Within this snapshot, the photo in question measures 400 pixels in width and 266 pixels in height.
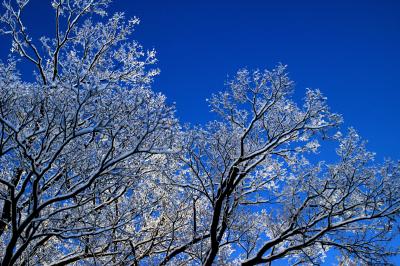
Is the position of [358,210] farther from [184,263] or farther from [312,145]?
[184,263]

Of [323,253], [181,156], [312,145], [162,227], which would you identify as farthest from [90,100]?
[323,253]

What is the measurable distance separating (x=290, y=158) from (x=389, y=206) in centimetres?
296

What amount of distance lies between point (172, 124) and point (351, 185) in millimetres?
5260

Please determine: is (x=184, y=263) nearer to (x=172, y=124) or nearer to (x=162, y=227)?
(x=162, y=227)

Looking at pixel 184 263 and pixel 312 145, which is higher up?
pixel 312 145

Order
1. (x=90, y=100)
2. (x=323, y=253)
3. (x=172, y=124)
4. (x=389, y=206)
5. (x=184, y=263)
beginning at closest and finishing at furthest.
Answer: (x=90, y=100) < (x=172, y=124) < (x=389, y=206) < (x=323, y=253) < (x=184, y=263)

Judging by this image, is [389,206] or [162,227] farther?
[162,227]

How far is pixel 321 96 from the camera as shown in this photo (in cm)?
1138

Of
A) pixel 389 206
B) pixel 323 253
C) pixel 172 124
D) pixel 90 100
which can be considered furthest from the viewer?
pixel 323 253

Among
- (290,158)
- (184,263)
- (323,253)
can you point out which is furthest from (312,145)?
(184,263)

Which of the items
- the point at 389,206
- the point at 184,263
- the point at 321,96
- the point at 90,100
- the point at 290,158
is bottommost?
the point at 184,263

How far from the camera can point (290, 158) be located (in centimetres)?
1193

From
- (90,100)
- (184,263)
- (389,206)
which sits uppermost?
(90,100)

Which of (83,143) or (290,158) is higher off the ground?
(290,158)
